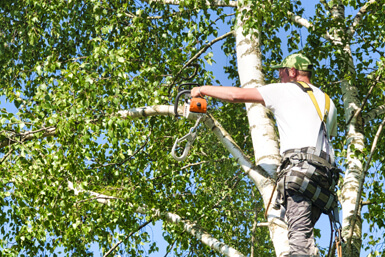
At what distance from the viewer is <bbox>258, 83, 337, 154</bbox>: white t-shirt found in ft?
12.4

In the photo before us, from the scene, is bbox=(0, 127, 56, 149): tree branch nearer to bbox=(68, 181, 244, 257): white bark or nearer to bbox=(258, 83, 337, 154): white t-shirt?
bbox=(68, 181, 244, 257): white bark

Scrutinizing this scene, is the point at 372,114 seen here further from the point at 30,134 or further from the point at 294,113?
the point at 30,134

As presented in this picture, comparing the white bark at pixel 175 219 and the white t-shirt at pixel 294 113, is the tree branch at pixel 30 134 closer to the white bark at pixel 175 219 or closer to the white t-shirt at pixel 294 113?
the white bark at pixel 175 219

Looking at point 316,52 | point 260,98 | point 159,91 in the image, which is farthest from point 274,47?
point 260,98

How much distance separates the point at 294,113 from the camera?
12.5ft

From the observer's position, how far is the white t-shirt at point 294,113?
3.79 meters

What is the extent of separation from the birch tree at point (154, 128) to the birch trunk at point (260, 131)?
1cm

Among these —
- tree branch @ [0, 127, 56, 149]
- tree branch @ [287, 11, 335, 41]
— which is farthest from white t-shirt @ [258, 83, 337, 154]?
tree branch @ [287, 11, 335, 41]

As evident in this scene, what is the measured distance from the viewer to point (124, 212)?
695 centimetres

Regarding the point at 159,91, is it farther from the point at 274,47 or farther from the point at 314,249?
the point at 274,47

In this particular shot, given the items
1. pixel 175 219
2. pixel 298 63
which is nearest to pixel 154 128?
pixel 175 219

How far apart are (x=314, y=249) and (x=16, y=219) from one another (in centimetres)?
458

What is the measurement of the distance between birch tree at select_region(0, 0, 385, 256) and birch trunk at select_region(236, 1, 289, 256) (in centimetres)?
1

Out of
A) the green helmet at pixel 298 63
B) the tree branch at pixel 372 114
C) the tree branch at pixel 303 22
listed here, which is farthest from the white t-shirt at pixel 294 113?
the tree branch at pixel 303 22
